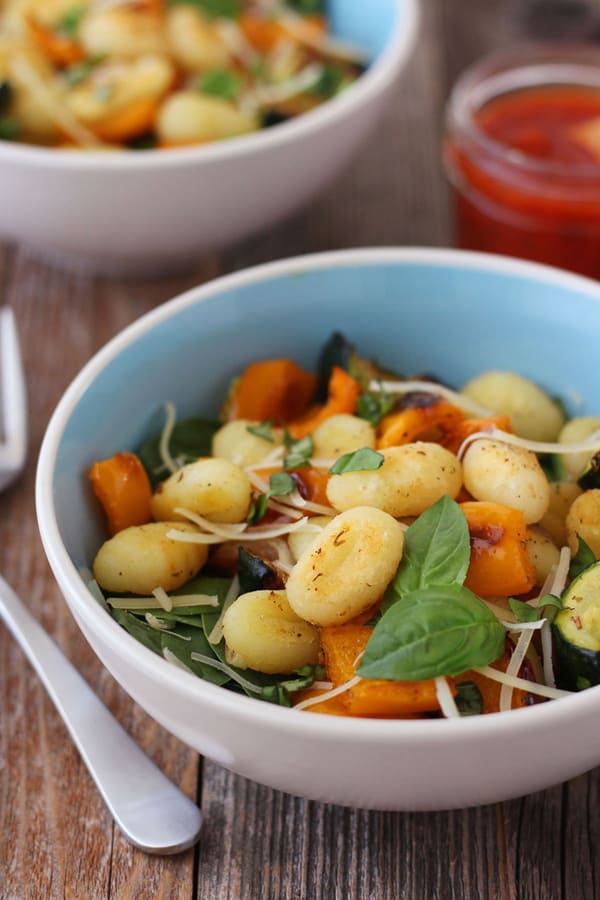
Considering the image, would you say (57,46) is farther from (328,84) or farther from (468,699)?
(468,699)

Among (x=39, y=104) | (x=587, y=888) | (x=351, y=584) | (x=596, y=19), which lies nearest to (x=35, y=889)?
(x=351, y=584)

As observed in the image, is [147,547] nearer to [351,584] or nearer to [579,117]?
[351,584]

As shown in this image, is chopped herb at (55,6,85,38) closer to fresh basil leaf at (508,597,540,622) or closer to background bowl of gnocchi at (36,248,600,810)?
background bowl of gnocchi at (36,248,600,810)

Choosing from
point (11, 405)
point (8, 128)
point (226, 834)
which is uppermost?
point (8, 128)

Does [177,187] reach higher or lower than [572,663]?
higher

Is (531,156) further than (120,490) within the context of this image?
Yes

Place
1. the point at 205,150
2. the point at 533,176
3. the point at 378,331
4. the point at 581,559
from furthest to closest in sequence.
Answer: the point at 533,176 < the point at 205,150 < the point at 378,331 < the point at 581,559

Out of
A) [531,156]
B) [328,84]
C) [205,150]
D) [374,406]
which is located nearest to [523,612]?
[374,406]
